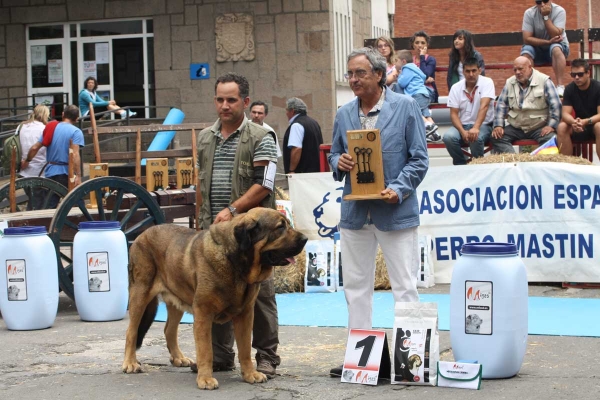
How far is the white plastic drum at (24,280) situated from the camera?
29.8ft

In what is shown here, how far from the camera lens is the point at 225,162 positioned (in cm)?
688

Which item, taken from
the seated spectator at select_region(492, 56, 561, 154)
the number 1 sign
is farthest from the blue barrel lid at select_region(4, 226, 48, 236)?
the seated spectator at select_region(492, 56, 561, 154)

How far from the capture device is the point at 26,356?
7.82m

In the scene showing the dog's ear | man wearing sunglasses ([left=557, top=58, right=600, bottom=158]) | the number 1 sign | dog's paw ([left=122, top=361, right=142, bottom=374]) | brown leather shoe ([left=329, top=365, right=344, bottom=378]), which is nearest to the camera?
the dog's ear

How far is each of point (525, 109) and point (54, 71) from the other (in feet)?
49.3

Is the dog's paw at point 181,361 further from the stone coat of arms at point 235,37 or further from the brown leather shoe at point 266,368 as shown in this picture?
the stone coat of arms at point 235,37

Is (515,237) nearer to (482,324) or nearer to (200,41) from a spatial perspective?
(482,324)

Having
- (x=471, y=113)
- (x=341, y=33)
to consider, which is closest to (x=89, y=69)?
(x=341, y=33)

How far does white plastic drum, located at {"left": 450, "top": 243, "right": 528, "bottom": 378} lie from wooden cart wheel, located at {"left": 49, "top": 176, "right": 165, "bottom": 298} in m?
4.38

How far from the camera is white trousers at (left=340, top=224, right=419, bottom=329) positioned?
655 centimetres

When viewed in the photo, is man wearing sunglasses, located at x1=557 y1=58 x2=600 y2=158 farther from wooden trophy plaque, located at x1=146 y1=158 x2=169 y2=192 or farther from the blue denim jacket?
the blue denim jacket

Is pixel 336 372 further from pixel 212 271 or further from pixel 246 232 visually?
pixel 246 232

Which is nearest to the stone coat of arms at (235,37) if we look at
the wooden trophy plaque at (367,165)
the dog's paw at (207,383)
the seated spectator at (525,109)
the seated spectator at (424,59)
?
the seated spectator at (424,59)

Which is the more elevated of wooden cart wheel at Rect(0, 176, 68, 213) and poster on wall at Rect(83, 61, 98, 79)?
poster on wall at Rect(83, 61, 98, 79)
